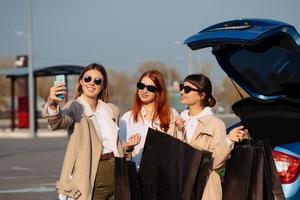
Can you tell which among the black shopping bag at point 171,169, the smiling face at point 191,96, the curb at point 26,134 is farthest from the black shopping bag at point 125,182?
the curb at point 26,134

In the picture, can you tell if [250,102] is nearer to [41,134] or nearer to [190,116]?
[190,116]

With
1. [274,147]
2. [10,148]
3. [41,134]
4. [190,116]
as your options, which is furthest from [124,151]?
[41,134]

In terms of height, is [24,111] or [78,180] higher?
[78,180]

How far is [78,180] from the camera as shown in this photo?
477 cm

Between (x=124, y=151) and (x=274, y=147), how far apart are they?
1156 millimetres

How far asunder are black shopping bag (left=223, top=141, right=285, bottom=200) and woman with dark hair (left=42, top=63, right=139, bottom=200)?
823mm

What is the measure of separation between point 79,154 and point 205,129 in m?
0.96

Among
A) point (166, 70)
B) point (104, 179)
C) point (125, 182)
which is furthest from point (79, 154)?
point (166, 70)

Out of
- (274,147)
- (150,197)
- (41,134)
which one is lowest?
(41,134)

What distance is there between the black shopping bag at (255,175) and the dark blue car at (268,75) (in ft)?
0.51

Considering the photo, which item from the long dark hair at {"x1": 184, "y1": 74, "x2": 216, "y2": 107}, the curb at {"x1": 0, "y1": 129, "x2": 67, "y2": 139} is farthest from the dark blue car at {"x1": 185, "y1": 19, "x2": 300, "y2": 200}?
the curb at {"x1": 0, "y1": 129, "x2": 67, "y2": 139}

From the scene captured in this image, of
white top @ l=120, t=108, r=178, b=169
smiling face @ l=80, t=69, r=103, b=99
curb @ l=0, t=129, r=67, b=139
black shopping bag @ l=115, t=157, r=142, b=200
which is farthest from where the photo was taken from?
curb @ l=0, t=129, r=67, b=139

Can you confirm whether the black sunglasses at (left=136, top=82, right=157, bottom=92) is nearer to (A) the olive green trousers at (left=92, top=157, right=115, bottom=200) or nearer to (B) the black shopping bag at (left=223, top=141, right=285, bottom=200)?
(A) the olive green trousers at (left=92, top=157, right=115, bottom=200)

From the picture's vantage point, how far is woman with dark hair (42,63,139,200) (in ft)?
15.6
